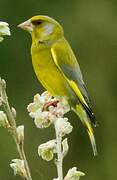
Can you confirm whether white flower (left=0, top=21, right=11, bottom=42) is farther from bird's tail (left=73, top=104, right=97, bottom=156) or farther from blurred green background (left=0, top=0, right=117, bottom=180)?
blurred green background (left=0, top=0, right=117, bottom=180)

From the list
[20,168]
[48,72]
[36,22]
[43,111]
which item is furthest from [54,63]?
[20,168]

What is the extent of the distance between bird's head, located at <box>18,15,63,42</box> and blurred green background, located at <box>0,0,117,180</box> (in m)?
5.64

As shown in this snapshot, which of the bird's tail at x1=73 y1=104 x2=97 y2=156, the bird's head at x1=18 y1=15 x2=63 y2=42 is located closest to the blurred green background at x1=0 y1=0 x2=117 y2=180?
the bird's head at x1=18 y1=15 x2=63 y2=42

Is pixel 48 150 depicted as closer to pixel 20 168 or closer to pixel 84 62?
pixel 20 168

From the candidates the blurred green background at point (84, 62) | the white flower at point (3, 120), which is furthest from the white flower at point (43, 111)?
the blurred green background at point (84, 62)

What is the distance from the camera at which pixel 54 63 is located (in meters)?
4.30

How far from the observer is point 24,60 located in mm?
11008

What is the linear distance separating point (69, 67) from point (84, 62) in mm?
6641

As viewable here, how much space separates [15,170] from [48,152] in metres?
0.18

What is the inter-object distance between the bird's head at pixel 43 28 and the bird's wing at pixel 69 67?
5 cm

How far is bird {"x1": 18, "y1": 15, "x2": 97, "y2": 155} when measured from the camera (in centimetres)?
404

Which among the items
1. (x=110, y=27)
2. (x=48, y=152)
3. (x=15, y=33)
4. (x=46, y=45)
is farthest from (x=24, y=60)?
(x=48, y=152)

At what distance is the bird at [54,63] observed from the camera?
13.3 feet

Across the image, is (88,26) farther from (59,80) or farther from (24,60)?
(59,80)
